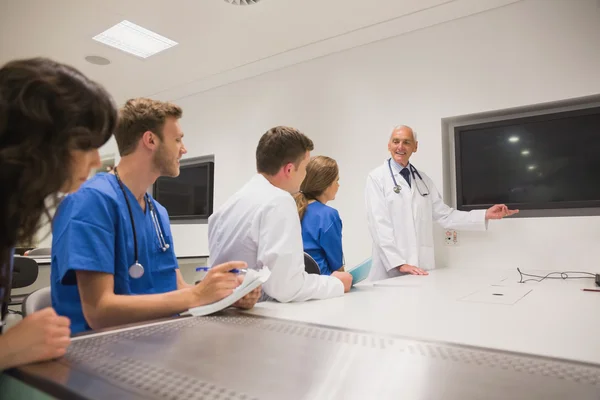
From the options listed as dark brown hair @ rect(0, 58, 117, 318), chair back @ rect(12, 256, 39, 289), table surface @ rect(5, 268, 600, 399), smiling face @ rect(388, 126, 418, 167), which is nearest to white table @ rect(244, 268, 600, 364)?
table surface @ rect(5, 268, 600, 399)

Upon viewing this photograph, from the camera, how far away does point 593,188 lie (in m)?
2.50

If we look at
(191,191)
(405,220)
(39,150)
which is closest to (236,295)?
(39,150)

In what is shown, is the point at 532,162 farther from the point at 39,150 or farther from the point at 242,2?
the point at 39,150

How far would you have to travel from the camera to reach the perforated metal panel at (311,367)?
526mm

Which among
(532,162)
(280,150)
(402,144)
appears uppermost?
(402,144)

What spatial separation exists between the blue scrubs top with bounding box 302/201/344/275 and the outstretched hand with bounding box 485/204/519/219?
4.07ft

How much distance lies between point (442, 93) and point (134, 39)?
Result: 261cm

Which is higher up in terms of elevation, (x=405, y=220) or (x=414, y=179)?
(x=414, y=179)

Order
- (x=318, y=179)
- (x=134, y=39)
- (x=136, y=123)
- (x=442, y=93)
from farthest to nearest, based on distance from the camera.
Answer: (x=134, y=39) < (x=442, y=93) < (x=318, y=179) < (x=136, y=123)

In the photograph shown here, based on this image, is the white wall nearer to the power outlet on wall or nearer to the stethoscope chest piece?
the power outlet on wall

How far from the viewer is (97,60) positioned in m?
3.83

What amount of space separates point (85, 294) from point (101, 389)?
0.52 meters

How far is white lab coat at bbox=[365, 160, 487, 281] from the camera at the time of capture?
2.64 m

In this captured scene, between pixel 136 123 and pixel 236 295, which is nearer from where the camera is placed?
pixel 236 295
